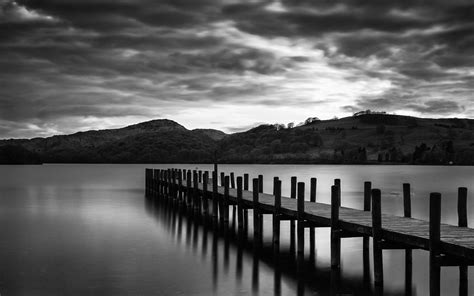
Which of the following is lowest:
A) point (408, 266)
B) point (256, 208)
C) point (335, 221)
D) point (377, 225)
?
point (408, 266)

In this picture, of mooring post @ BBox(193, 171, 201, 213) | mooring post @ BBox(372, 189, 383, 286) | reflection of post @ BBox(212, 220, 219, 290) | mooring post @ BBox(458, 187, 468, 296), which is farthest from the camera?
mooring post @ BBox(193, 171, 201, 213)

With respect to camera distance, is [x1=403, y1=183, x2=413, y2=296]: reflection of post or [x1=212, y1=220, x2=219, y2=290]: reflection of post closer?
[x1=403, y1=183, x2=413, y2=296]: reflection of post

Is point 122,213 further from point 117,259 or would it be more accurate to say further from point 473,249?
point 473,249

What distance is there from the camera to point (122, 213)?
36.1 meters

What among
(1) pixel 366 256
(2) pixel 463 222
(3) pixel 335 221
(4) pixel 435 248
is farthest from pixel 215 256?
(4) pixel 435 248

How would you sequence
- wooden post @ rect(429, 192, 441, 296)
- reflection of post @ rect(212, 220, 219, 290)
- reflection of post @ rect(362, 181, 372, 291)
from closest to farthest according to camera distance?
1. wooden post @ rect(429, 192, 441, 296)
2. reflection of post @ rect(362, 181, 372, 291)
3. reflection of post @ rect(212, 220, 219, 290)

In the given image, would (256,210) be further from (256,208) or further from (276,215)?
(276,215)

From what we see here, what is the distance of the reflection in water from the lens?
599 inches

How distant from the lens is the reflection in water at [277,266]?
15203mm

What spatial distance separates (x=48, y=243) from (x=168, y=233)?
5.45m

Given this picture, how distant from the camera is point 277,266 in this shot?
1806 centimetres

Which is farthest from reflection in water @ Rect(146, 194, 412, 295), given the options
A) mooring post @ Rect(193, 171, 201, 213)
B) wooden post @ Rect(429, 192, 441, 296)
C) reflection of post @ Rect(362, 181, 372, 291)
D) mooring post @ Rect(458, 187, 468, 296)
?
mooring post @ Rect(193, 171, 201, 213)

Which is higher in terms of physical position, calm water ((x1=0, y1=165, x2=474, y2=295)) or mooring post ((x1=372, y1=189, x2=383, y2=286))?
mooring post ((x1=372, y1=189, x2=383, y2=286))

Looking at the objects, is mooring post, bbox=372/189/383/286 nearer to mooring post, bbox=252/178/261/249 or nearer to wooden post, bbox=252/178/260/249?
wooden post, bbox=252/178/260/249
